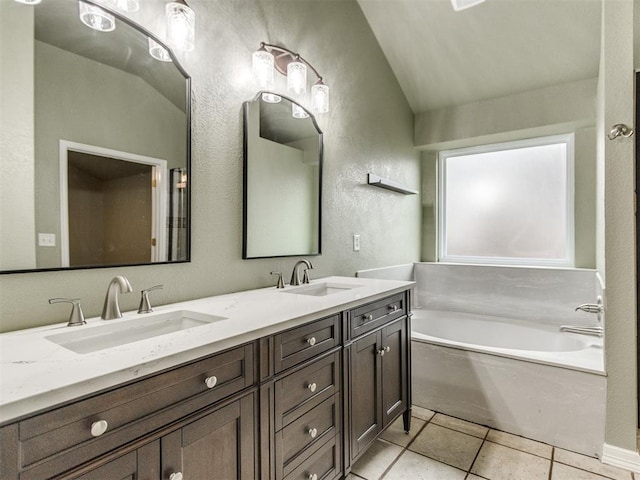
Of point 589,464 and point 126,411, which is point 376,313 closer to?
point 126,411

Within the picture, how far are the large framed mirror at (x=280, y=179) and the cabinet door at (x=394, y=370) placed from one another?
2.32 ft

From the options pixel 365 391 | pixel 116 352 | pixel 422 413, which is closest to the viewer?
pixel 116 352

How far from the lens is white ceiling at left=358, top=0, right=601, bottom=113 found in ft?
8.19

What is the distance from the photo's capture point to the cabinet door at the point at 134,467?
75cm

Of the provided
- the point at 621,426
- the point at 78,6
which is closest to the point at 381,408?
the point at 621,426

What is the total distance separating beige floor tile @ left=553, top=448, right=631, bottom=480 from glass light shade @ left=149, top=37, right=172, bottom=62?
2740 millimetres

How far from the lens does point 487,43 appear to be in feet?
9.13

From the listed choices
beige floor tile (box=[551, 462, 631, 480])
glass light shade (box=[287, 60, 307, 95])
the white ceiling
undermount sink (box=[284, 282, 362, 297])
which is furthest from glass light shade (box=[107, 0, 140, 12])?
beige floor tile (box=[551, 462, 631, 480])

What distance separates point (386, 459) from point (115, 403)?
1596mm

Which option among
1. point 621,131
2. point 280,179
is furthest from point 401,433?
point 621,131

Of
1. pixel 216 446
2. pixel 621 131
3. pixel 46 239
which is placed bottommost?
pixel 216 446

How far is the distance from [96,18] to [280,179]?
1062 millimetres

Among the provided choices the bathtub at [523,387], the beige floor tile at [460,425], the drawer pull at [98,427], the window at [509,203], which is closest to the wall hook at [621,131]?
the bathtub at [523,387]

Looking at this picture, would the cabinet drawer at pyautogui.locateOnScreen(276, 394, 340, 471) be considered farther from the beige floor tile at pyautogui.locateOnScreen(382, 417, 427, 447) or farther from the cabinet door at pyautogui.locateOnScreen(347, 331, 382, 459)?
the beige floor tile at pyautogui.locateOnScreen(382, 417, 427, 447)
